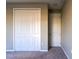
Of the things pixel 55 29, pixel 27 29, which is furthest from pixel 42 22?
pixel 55 29

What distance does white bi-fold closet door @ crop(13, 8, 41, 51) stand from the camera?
6.53 metres

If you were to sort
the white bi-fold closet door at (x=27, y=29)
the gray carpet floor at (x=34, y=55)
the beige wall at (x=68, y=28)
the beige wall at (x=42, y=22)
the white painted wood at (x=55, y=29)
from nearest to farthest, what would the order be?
the beige wall at (x=68, y=28)
the gray carpet floor at (x=34, y=55)
the beige wall at (x=42, y=22)
the white bi-fold closet door at (x=27, y=29)
the white painted wood at (x=55, y=29)

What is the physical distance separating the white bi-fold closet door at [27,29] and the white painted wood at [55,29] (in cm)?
156

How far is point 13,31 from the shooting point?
6.48 metres

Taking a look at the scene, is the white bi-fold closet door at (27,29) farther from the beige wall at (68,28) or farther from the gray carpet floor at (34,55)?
the beige wall at (68,28)

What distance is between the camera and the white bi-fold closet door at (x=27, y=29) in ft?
21.4

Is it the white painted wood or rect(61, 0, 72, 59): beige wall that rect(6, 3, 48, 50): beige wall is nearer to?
rect(61, 0, 72, 59): beige wall

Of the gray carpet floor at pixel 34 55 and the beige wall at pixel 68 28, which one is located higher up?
the beige wall at pixel 68 28

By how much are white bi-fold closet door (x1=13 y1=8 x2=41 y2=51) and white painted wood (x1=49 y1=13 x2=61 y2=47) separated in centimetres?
156

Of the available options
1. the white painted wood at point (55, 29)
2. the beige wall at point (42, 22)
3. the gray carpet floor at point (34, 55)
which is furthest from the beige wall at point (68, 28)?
the white painted wood at point (55, 29)
